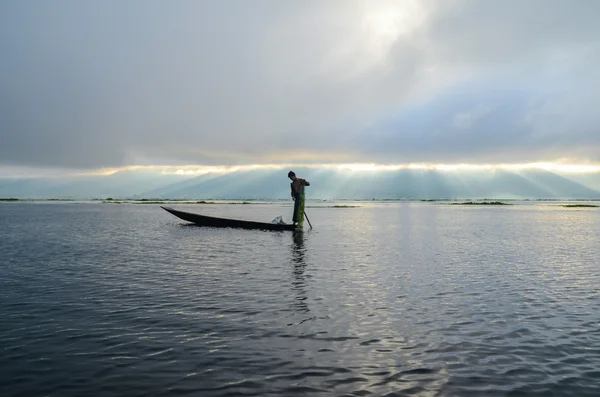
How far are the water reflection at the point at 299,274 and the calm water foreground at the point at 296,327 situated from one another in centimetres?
10

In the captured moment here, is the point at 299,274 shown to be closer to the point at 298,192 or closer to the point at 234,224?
the point at 298,192

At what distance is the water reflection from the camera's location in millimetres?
15672

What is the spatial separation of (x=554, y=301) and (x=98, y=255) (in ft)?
79.4

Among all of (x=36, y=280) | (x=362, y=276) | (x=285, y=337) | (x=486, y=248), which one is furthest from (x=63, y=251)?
(x=486, y=248)

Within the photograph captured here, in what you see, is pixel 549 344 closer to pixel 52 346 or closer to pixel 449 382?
pixel 449 382

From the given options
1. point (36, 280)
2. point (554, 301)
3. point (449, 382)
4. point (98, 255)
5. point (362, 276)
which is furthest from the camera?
point (98, 255)

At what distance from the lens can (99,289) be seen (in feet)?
58.4

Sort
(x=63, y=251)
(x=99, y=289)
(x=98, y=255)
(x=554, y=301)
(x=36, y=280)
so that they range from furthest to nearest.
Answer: (x=63, y=251) < (x=98, y=255) < (x=36, y=280) < (x=99, y=289) < (x=554, y=301)

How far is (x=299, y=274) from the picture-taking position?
21.6 meters

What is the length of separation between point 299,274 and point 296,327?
351 inches

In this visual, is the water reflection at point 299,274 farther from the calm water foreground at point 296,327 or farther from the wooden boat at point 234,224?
the wooden boat at point 234,224

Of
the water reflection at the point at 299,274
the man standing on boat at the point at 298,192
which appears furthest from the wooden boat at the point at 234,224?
the water reflection at the point at 299,274

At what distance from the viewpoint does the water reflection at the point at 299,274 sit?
15.7m

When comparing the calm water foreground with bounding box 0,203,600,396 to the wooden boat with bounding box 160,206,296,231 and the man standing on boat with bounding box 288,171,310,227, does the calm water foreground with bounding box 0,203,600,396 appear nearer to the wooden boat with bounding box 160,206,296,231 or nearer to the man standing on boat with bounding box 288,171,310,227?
the man standing on boat with bounding box 288,171,310,227
